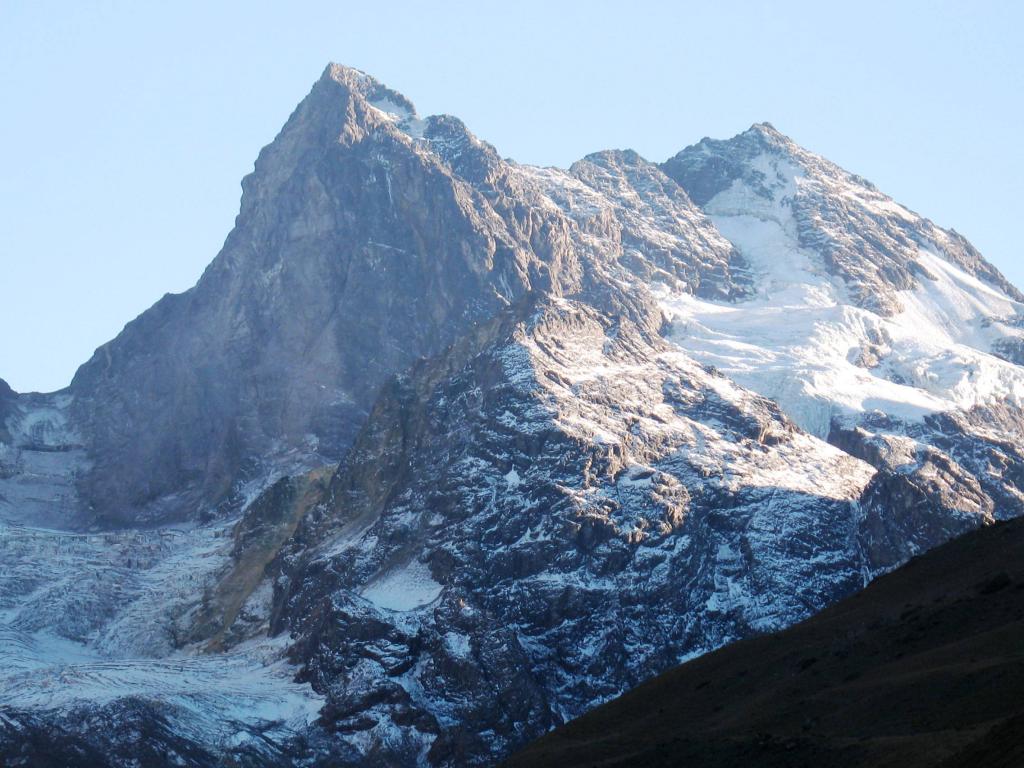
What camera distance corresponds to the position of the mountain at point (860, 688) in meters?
99.8

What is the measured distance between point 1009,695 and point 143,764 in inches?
4714

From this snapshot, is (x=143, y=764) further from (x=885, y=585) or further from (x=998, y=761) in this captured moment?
(x=998, y=761)

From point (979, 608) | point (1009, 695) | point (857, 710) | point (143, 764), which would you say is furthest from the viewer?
point (143, 764)

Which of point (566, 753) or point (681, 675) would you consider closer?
point (566, 753)

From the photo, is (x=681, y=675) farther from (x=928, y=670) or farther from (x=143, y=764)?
(x=143, y=764)

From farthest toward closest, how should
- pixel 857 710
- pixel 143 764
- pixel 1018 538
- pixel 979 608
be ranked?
pixel 143 764
pixel 1018 538
pixel 979 608
pixel 857 710

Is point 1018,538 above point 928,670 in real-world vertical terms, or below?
above

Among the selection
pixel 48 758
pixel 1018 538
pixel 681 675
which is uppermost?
pixel 1018 538

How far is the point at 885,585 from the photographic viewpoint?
450ft

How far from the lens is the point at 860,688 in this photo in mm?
111812

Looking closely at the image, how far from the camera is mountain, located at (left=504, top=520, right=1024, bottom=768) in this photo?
327ft

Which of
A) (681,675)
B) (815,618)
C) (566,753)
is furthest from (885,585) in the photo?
(566,753)

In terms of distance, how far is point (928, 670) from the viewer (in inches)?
4267

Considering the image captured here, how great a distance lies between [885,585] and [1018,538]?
10.5m
